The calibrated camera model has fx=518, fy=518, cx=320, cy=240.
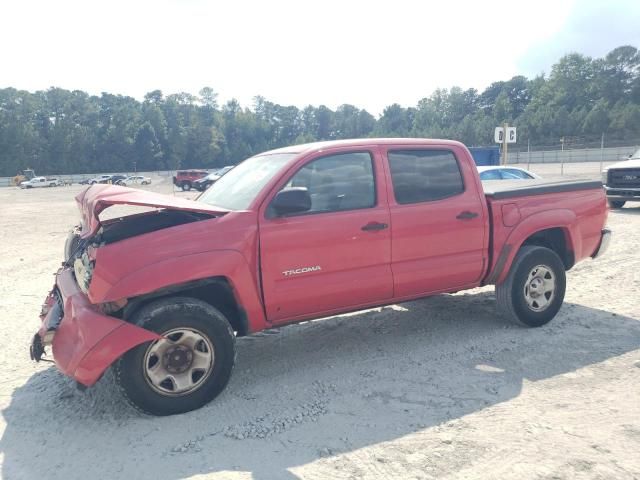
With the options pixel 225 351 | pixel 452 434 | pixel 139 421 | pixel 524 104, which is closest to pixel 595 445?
pixel 452 434

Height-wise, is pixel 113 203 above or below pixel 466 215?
above

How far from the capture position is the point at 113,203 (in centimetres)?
373

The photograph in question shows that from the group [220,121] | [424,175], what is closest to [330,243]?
[424,175]

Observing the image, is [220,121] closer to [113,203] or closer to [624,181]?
[624,181]

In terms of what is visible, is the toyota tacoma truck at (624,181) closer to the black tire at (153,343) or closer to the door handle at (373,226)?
the door handle at (373,226)

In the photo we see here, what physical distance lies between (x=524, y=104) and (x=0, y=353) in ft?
425

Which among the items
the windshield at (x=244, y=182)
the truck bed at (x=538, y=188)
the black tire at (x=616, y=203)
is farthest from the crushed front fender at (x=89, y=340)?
the black tire at (x=616, y=203)

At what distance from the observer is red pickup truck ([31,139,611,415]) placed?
366 centimetres

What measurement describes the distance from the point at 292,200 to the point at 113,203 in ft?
4.25

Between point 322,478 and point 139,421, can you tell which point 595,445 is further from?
point 139,421

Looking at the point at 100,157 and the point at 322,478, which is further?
the point at 100,157

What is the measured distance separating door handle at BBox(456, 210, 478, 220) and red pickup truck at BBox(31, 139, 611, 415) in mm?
13

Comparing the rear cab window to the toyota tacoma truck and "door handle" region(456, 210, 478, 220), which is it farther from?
the toyota tacoma truck

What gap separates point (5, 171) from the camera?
91.7m
